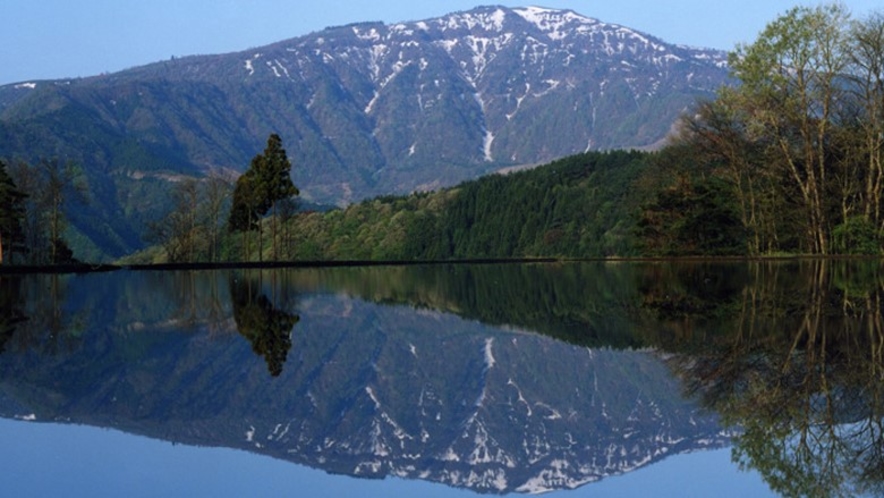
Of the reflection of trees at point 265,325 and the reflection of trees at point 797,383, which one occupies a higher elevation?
the reflection of trees at point 797,383

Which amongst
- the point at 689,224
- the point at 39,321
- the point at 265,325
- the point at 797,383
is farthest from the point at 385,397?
the point at 689,224

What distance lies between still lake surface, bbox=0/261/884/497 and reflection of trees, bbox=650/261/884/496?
35mm

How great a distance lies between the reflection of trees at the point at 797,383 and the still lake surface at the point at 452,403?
0.04 metres

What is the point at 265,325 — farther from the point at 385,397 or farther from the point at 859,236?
the point at 859,236

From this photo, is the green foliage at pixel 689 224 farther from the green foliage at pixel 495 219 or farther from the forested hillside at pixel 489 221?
the green foliage at pixel 495 219

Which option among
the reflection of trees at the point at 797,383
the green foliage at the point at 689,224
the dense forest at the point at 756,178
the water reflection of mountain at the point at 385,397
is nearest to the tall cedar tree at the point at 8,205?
the dense forest at the point at 756,178

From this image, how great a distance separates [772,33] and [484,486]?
171ft

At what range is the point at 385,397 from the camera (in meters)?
11.9

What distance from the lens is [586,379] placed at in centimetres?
1269

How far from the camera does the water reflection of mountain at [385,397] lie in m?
8.94

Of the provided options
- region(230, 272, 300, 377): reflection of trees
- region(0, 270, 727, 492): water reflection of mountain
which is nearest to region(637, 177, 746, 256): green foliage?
region(230, 272, 300, 377): reflection of trees

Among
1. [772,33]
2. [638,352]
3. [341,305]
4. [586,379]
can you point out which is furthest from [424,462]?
[772,33]

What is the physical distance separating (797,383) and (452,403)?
11.3ft

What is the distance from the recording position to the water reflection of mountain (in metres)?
8.94
